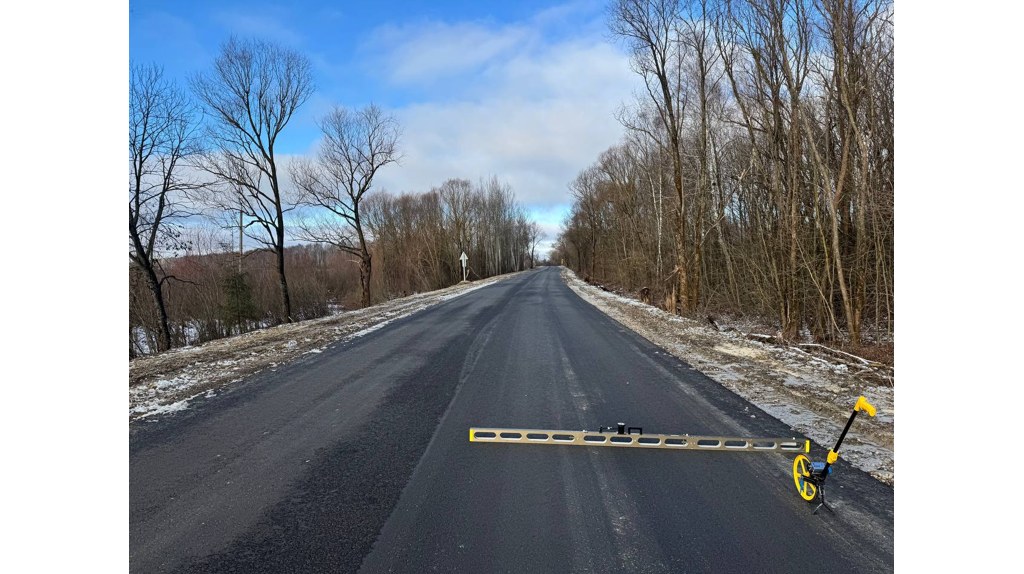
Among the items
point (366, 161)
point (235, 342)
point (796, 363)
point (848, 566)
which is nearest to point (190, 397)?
point (235, 342)

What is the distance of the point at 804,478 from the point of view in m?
2.74

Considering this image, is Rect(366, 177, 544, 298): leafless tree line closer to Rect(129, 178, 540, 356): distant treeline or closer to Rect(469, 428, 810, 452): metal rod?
Rect(129, 178, 540, 356): distant treeline

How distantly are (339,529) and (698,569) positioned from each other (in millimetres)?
1957

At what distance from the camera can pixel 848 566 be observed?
86.2 inches

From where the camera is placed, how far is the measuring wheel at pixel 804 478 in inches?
107

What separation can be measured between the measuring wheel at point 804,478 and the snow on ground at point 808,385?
0.71 meters

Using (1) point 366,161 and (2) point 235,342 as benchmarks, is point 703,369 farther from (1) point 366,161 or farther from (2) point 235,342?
(1) point 366,161

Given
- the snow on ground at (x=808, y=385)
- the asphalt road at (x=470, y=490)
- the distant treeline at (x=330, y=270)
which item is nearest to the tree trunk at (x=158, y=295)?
the distant treeline at (x=330, y=270)

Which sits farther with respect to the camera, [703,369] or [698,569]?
[703,369]

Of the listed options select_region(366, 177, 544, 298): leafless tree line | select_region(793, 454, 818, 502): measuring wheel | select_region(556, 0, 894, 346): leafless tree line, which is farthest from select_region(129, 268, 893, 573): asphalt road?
select_region(366, 177, 544, 298): leafless tree line

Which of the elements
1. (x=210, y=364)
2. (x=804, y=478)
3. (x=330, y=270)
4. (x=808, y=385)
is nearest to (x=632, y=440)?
(x=804, y=478)

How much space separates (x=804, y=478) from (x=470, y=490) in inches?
84.2

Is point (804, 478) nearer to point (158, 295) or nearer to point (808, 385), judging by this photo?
point (808, 385)

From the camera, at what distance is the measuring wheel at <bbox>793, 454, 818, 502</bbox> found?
2.73 meters
